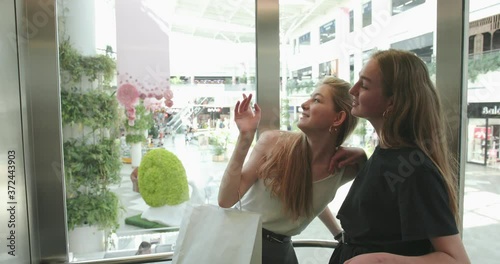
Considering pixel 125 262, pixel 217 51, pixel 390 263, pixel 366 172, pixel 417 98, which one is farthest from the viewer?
pixel 217 51

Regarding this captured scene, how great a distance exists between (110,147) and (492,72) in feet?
8.13

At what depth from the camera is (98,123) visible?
2.07m

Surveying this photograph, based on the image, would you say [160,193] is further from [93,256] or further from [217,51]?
[217,51]

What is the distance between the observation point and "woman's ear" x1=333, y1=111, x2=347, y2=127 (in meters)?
1.50

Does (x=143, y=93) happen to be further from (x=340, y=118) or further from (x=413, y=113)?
(x=413, y=113)

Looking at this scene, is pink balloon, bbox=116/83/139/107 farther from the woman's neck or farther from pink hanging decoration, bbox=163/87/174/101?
the woman's neck

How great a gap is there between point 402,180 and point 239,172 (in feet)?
2.07

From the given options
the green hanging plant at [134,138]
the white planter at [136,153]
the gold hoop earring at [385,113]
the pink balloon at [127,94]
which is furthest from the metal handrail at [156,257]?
the gold hoop earring at [385,113]

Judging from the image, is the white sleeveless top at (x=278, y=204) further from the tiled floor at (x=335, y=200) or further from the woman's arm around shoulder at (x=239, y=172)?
the tiled floor at (x=335, y=200)

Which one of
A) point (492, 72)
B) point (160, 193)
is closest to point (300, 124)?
point (160, 193)

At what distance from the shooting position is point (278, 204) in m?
1.51

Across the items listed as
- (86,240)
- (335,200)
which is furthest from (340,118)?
(86,240)

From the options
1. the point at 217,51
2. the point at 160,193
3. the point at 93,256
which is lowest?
the point at 93,256

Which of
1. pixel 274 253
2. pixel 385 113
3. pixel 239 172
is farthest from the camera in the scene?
pixel 274 253
